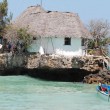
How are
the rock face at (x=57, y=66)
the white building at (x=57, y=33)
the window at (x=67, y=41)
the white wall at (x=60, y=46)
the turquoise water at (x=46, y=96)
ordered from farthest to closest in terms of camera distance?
the window at (x=67, y=41), the white wall at (x=60, y=46), the white building at (x=57, y=33), the rock face at (x=57, y=66), the turquoise water at (x=46, y=96)

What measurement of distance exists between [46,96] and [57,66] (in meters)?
11.8

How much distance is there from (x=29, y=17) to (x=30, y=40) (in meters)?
4.61

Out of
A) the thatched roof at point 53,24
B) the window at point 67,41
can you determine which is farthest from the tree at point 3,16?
the window at point 67,41

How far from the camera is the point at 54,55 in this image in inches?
1783

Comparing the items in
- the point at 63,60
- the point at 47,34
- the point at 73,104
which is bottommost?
the point at 73,104

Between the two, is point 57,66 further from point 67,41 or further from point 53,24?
point 53,24

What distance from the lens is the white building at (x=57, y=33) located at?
153 ft

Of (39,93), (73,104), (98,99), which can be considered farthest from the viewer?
(39,93)

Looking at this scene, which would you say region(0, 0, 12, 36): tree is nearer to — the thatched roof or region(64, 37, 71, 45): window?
the thatched roof

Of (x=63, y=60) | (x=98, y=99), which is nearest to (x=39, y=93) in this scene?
(x=98, y=99)

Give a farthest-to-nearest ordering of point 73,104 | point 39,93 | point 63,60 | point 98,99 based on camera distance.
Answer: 1. point 63,60
2. point 39,93
3. point 98,99
4. point 73,104

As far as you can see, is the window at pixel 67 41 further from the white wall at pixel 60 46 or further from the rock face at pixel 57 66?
the rock face at pixel 57 66

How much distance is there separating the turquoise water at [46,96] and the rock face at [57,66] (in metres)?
2.14

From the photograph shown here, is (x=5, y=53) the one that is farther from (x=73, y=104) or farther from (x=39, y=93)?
(x=73, y=104)
